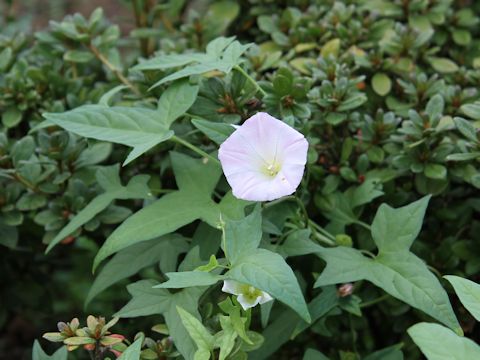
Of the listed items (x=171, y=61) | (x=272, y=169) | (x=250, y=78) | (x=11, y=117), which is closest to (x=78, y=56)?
(x=11, y=117)

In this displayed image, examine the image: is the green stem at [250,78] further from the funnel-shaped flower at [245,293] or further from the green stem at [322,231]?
the funnel-shaped flower at [245,293]

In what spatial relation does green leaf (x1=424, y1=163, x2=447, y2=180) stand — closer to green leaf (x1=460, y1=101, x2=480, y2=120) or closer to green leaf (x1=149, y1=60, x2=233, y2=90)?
green leaf (x1=460, y1=101, x2=480, y2=120)

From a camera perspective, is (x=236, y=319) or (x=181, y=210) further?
(x=181, y=210)

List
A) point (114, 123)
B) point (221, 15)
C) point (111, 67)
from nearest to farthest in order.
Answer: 1. point (114, 123)
2. point (111, 67)
3. point (221, 15)

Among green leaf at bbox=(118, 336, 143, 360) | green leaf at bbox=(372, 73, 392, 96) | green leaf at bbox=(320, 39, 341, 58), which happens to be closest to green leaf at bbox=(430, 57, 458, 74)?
green leaf at bbox=(372, 73, 392, 96)

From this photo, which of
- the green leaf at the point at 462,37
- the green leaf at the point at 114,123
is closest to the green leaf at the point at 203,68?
the green leaf at the point at 114,123

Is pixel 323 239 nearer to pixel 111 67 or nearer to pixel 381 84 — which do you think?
pixel 381 84
